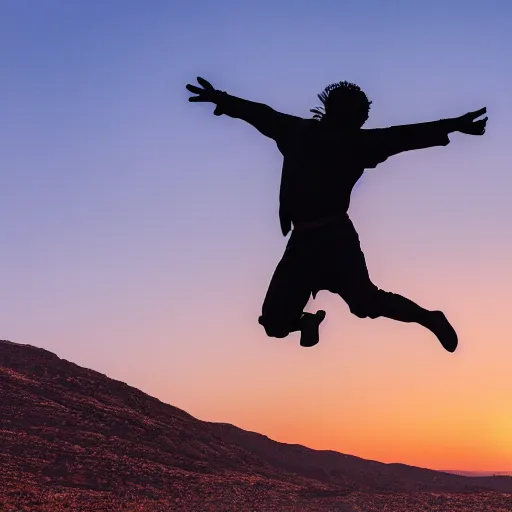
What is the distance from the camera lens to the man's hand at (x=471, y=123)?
704 cm

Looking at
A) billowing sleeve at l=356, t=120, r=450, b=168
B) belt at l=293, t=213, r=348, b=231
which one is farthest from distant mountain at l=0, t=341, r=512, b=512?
billowing sleeve at l=356, t=120, r=450, b=168

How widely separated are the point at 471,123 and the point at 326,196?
1.18 meters

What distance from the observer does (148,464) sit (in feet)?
173

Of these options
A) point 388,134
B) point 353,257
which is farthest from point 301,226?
point 388,134

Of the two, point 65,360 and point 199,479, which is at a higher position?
point 65,360

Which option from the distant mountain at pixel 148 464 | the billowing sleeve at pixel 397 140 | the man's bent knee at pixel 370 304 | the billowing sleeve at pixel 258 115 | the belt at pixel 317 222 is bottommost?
the man's bent knee at pixel 370 304

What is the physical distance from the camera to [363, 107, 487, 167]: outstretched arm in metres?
7.18

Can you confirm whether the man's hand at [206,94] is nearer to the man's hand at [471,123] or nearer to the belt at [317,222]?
the belt at [317,222]

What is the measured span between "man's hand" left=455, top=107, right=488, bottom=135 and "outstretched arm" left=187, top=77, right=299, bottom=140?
1.28m

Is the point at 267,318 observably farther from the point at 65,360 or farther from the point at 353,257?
the point at 65,360

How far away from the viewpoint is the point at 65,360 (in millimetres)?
72250

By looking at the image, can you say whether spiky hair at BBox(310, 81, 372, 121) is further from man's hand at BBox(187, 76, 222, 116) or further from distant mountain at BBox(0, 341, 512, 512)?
distant mountain at BBox(0, 341, 512, 512)

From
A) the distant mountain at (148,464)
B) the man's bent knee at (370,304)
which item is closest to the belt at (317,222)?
A: the man's bent knee at (370,304)

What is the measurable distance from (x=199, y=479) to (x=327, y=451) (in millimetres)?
27570
